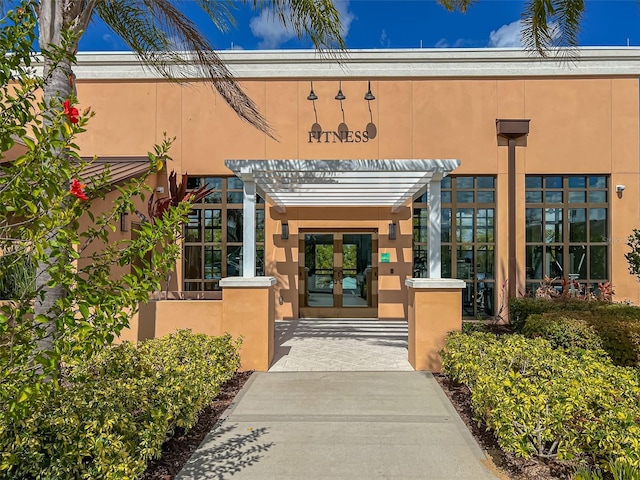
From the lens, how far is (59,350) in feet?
7.19

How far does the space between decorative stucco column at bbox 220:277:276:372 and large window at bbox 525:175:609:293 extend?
8049 mm

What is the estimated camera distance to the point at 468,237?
11914 millimetres

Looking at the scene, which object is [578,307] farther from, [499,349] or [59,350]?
[59,350]

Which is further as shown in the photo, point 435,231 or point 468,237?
point 468,237

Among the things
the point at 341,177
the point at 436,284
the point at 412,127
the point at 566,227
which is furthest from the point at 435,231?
the point at 566,227

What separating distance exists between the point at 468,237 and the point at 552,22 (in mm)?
6059

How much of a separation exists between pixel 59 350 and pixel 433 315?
224 inches

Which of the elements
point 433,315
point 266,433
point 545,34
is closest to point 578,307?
point 433,315

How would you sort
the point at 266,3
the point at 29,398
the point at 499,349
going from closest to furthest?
the point at 29,398, the point at 499,349, the point at 266,3

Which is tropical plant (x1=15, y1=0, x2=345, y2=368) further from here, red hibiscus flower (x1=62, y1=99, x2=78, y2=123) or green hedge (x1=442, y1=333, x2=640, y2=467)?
green hedge (x1=442, y1=333, x2=640, y2=467)

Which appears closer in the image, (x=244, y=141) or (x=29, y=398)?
(x=29, y=398)

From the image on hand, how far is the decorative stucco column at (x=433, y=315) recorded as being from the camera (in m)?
6.85

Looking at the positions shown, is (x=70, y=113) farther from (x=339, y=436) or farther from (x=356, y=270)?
(x=356, y=270)

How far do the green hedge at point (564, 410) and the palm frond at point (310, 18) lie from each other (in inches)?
177
